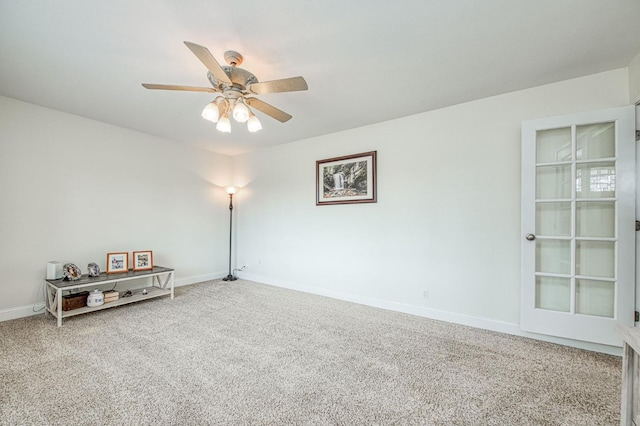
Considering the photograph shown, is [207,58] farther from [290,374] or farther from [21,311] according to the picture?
[21,311]

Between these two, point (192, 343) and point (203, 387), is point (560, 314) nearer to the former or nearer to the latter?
point (203, 387)

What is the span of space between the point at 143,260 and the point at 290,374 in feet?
10.1

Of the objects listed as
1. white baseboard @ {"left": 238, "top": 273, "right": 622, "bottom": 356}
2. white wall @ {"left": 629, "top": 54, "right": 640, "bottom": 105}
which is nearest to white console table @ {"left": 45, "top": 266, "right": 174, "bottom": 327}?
white baseboard @ {"left": 238, "top": 273, "right": 622, "bottom": 356}

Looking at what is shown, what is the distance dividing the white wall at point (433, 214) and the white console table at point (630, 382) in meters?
1.64

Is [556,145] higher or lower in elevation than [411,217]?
higher

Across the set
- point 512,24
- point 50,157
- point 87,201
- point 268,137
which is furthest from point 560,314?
point 50,157

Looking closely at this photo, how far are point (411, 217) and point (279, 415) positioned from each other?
8.27ft

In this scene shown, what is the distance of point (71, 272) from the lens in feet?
10.3

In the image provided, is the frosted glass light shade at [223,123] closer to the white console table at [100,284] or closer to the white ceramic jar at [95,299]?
the white console table at [100,284]

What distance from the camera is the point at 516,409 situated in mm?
1619

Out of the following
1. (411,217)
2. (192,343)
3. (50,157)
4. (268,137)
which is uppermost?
(268,137)

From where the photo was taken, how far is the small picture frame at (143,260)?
3822 millimetres

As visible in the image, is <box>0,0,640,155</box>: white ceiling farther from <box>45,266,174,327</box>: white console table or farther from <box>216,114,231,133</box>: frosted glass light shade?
<box>45,266,174,327</box>: white console table

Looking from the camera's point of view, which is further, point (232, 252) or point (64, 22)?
point (232, 252)
